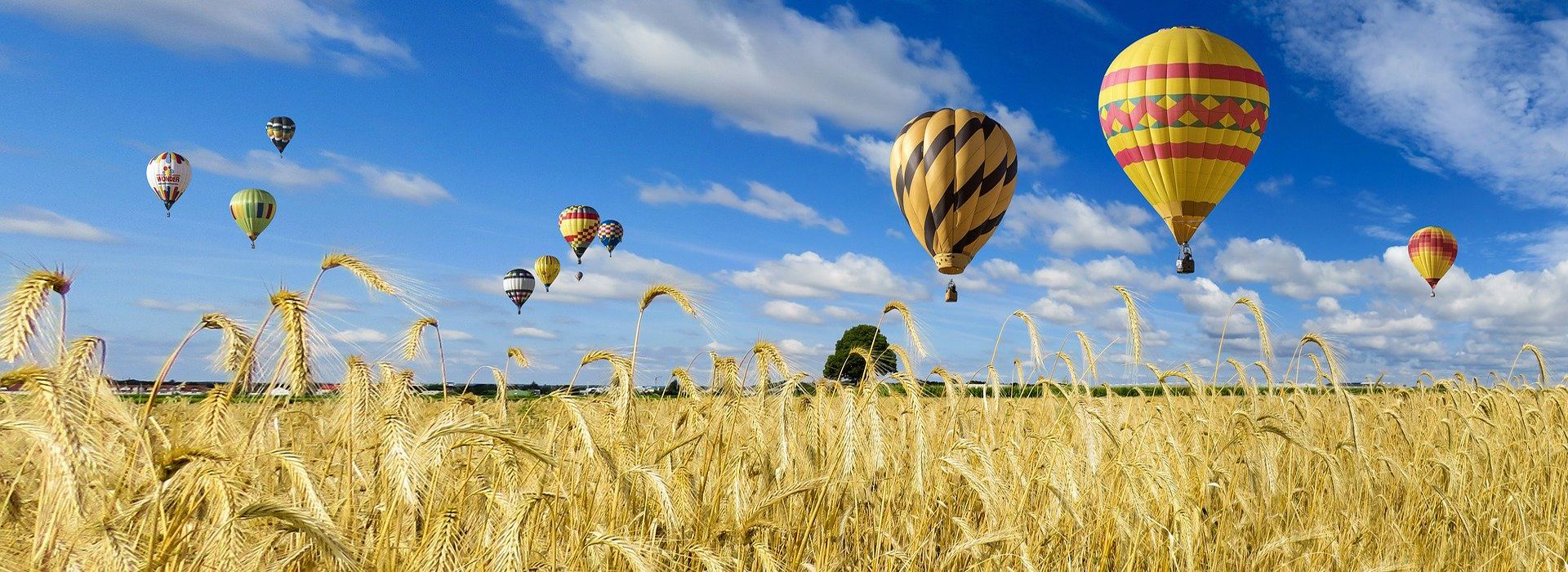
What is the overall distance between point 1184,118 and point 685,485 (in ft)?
67.1

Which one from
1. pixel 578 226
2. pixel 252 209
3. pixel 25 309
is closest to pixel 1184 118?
pixel 25 309

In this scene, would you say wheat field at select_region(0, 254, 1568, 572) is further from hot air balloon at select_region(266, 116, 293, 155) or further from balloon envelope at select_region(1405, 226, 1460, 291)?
hot air balloon at select_region(266, 116, 293, 155)

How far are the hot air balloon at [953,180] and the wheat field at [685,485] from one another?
16.9m

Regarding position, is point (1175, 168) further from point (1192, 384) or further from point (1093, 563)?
point (1093, 563)

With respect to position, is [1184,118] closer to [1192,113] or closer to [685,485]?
[1192,113]

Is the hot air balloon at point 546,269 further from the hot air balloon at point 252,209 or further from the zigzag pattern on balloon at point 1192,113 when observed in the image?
the zigzag pattern on balloon at point 1192,113

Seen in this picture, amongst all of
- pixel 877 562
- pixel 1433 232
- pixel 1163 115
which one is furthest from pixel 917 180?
pixel 1433 232

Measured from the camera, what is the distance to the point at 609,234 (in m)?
51.3

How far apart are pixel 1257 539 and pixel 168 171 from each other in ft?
163

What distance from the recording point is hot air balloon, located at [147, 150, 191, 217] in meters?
41.7

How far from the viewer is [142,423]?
104 inches

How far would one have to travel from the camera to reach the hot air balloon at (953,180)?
891 inches

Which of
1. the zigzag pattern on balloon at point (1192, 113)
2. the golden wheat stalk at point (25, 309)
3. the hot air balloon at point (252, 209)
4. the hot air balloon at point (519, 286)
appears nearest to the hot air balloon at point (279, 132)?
the hot air balloon at point (252, 209)

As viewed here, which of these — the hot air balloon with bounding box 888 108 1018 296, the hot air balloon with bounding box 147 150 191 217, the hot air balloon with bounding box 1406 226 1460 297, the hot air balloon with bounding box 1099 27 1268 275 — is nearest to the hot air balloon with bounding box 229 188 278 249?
the hot air balloon with bounding box 147 150 191 217
